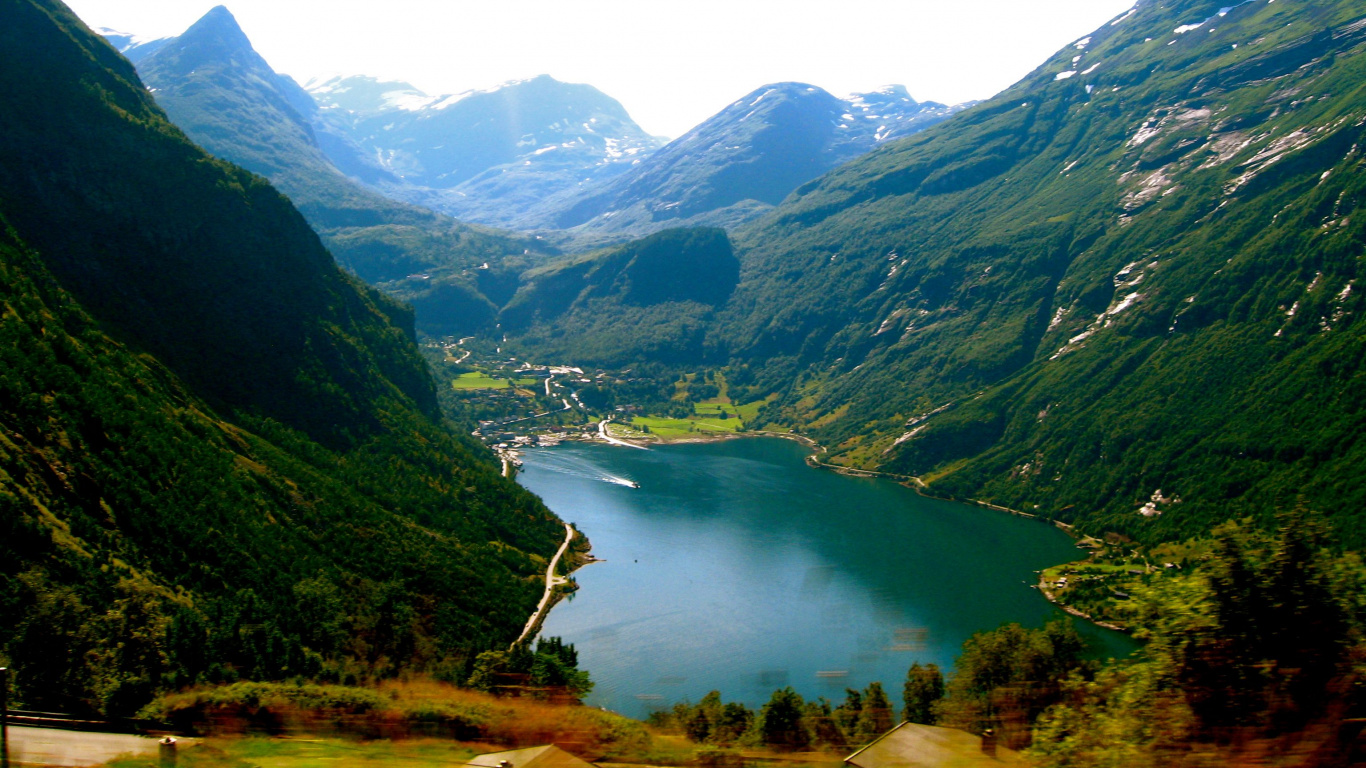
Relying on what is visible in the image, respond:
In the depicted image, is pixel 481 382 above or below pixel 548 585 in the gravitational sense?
above

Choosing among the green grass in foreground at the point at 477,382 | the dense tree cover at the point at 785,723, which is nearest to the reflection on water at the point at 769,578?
the dense tree cover at the point at 785,723

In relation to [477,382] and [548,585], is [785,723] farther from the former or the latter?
[477,382]

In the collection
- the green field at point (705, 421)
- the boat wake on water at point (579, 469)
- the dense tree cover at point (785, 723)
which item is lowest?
the dense tree cover at point (785, 723)

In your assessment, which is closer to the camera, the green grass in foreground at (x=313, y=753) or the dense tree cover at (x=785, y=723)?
the green grass in foreground at (x=313, y=753)

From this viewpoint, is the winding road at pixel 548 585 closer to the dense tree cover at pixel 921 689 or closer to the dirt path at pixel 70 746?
the dense tree cover at pixel 921 689

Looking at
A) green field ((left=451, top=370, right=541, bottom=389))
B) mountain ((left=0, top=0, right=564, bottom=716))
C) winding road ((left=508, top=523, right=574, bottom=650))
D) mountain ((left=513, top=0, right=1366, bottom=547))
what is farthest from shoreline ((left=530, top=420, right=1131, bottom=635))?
green field ((left=451, top=370, right=541, bottom=389))

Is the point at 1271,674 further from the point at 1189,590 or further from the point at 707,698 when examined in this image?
the point at 707,698

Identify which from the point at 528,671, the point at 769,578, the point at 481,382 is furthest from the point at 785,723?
the point at 481,382
